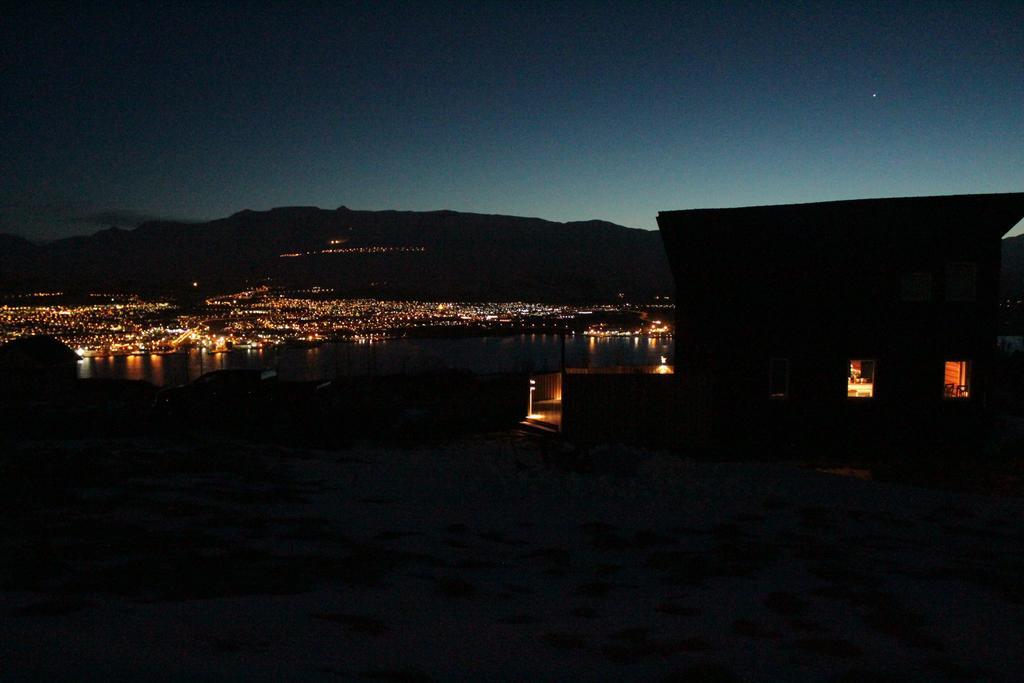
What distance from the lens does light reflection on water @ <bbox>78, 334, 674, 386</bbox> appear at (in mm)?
47625

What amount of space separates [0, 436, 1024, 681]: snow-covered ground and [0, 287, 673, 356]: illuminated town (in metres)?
43.8

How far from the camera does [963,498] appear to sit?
34.1ft

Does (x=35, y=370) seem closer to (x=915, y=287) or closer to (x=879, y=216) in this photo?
(x=879, y=216)

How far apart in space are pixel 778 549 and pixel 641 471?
417 cm

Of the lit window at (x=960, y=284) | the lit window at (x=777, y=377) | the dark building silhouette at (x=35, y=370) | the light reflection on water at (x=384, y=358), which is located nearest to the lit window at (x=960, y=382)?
the lit window at (x=960, y=284)

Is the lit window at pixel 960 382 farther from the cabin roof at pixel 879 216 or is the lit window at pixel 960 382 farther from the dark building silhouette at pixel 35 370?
the dark building silhouette at pixel 35 370

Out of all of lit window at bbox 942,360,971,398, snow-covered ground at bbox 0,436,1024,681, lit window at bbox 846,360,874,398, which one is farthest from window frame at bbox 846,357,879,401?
snow-covered ground at bbox 0,436,1024,681

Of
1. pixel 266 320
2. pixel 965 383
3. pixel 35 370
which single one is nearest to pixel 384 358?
pixel 266 320

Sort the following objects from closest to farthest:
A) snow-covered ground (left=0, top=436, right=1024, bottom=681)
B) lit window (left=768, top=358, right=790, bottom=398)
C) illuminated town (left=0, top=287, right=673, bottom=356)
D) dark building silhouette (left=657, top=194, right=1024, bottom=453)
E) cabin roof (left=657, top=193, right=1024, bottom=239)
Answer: snow-covered ground (left=0, top=436, right=1024, bottom=681), cabin roof (left=657, top=193, right=1024, bottom=239), dark building silhouette (left=657, top=194, right=1024, bottom=453), lit window (left=768, top=358, right=790, bottom=398), illuminated town (left=0, top=287, right=673, bottom=356)

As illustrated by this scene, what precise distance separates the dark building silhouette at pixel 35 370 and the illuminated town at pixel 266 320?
100ft

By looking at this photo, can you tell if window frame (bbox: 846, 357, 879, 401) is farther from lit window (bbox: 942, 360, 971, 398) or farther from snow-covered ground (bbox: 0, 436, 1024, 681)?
snow-covered ground (bbox: 0, 436, 1024, 681)

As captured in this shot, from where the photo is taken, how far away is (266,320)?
230 ft

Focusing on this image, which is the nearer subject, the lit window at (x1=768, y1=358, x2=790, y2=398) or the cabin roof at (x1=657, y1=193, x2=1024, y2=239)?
the cabin roof at (x1=657, y1=193, x2=1024, y2=239)

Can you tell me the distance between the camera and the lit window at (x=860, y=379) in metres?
17.7
